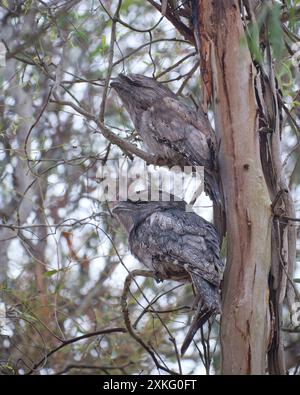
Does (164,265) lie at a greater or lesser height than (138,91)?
lesser

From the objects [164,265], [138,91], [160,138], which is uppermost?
[138,91]

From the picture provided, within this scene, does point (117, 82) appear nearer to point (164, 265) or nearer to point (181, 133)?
point (181, 133)

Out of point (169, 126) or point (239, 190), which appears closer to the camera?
point (239, 190)

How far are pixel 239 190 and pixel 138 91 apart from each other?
96 cm

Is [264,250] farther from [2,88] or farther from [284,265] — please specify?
[2,88]

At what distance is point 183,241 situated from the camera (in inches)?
126

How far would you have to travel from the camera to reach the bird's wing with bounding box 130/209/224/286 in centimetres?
302

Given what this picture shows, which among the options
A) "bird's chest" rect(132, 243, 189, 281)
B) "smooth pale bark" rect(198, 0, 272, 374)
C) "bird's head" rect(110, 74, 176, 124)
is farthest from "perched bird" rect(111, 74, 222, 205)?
"bird's chest" rect(132, 243, 189, 281)

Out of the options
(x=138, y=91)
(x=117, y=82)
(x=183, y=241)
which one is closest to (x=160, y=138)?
(x=138, y=91)

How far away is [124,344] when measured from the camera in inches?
242

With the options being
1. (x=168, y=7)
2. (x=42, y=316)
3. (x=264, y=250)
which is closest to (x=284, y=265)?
(x=264, y=250)

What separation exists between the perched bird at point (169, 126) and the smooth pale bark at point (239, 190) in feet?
0.40

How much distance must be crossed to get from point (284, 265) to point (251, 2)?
1.34 metres

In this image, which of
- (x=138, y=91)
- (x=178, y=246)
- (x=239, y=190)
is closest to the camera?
(x=239, y=190)
